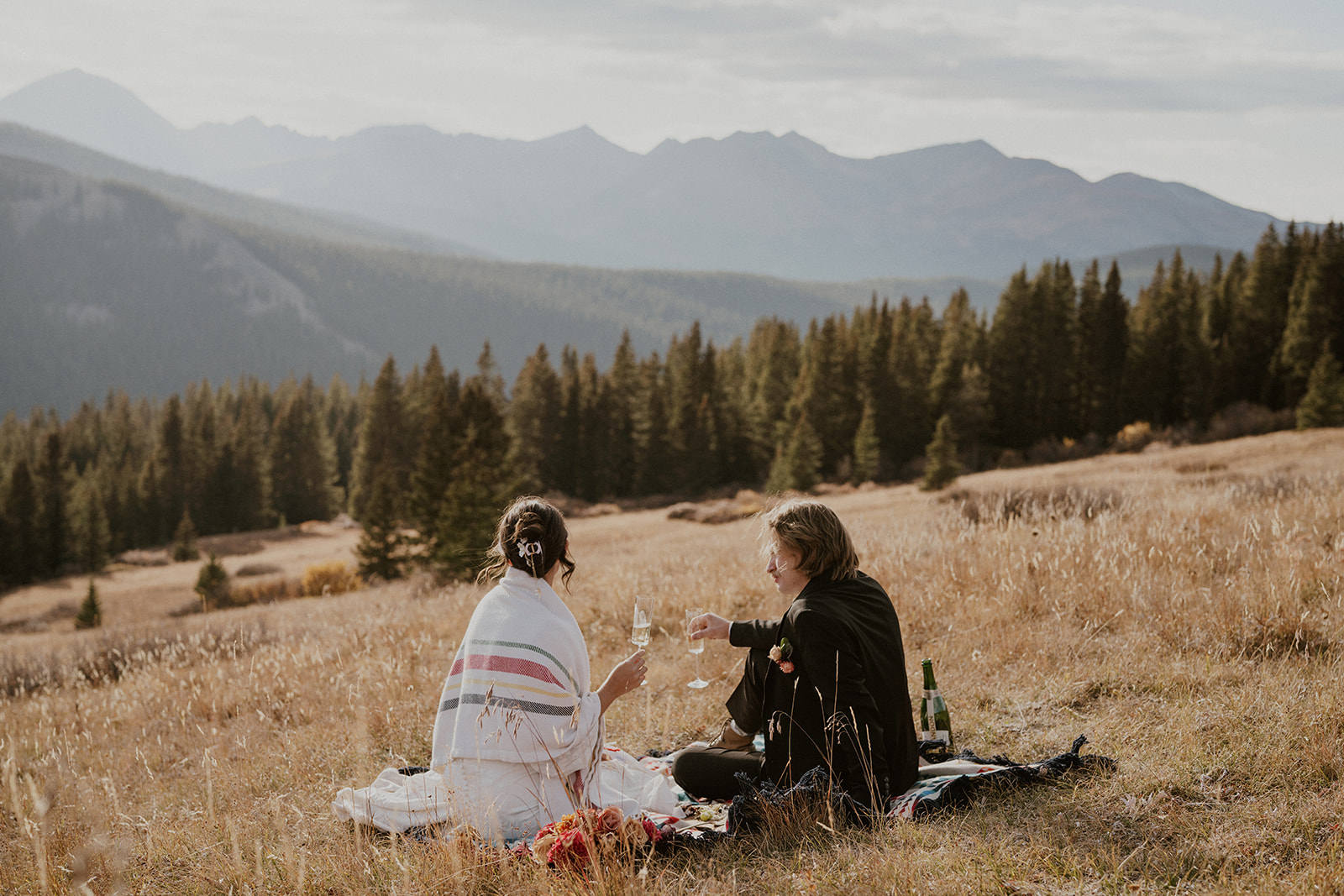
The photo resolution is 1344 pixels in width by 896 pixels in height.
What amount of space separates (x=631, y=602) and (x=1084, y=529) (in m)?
4.94

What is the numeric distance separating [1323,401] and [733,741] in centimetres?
5030

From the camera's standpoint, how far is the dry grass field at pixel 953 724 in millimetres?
3604

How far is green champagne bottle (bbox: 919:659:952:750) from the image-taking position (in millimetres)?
5122

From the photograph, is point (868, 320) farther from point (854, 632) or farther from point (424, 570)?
point (854, 632)

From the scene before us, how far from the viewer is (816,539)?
4.23 metres

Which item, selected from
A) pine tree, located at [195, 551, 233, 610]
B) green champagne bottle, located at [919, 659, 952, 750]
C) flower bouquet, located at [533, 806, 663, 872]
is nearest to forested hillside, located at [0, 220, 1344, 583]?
pine tree, located at [195, 551, 233, 610]

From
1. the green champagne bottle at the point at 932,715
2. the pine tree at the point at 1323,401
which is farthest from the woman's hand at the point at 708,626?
the pine tree at the point at 1323,401

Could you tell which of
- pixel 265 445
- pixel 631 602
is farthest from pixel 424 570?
pixel 265 445

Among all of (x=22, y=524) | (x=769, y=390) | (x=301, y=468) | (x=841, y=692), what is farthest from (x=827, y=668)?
(x=301, y=468)

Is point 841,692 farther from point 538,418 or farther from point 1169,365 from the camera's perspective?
point 1169,365

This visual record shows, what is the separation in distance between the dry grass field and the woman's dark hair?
1.34 m

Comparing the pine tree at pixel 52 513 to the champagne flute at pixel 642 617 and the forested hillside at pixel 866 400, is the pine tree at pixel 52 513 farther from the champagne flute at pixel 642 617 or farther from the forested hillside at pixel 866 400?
the champagne flute at pixel 642 617

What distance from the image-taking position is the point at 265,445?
89375 millimetres

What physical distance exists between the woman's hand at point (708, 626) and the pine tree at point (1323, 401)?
49.9m
